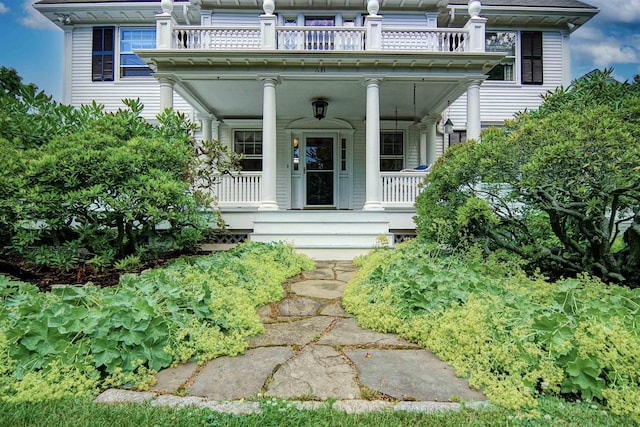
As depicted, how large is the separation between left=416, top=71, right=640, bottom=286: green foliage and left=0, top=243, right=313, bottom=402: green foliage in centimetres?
277

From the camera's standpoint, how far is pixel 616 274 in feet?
11.3

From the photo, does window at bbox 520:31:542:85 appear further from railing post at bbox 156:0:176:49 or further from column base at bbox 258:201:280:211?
railing post at bbox 156:0:176:49

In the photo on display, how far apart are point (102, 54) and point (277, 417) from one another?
11.6 metres

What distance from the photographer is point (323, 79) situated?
7199 mm

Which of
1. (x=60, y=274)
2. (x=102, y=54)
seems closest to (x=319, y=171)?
(x=60, y=274)

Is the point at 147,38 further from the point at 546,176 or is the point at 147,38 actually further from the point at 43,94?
the point at 546,176

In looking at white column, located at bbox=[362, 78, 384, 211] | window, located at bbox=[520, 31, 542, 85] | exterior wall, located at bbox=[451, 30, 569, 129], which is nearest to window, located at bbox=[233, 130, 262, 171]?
white column, located at bbox=[362, 78, 384, 211]

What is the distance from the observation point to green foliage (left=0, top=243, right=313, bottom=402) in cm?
174

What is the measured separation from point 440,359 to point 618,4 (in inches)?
772

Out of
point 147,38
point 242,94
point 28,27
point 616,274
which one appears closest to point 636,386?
point 616,274

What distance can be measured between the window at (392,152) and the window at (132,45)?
7.26m

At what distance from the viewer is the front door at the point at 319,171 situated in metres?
9.89

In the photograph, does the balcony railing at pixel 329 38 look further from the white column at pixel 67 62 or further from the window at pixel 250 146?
the white column at pixel 67 62

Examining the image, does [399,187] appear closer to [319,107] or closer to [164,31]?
[319,107]
